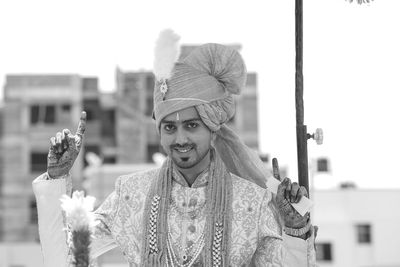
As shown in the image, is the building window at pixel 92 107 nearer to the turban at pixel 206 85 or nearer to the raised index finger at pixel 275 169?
the turban at pixel 206 85

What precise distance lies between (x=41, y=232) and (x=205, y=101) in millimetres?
935

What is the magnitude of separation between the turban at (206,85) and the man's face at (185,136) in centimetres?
3

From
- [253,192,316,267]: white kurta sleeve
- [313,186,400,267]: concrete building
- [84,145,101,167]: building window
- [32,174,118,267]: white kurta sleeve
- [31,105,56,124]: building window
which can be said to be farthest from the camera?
[84,145,101,167]: building window

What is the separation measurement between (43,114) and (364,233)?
38.6 feet

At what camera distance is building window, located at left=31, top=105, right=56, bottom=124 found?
39.2 m

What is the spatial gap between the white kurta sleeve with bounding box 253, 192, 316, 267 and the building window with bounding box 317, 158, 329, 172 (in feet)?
96.8

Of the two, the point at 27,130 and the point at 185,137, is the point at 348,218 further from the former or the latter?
the point at 185,137

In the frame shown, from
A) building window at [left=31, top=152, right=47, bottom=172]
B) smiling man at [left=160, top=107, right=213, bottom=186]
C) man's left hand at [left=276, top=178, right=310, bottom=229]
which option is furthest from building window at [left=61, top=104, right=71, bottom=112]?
A: man's left hand at [left=276, top=178, right=310, bottom=229]

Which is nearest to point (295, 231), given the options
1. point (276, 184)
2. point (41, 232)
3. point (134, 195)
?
point (276, 184)

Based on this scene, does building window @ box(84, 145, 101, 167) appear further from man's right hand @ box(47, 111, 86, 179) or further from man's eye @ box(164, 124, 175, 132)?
man's eye @ box(164, 124, 175, 132)

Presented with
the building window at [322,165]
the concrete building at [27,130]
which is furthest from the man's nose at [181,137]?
the concrete building at [27,130]

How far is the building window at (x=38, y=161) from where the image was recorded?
39.5 m

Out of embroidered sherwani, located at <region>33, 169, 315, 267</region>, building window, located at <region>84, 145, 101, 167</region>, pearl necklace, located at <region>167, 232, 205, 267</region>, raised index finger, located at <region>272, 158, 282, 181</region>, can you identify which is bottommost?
pearl necklace, located at <region>167, 232, 205, 267</region>

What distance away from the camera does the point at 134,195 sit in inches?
202
